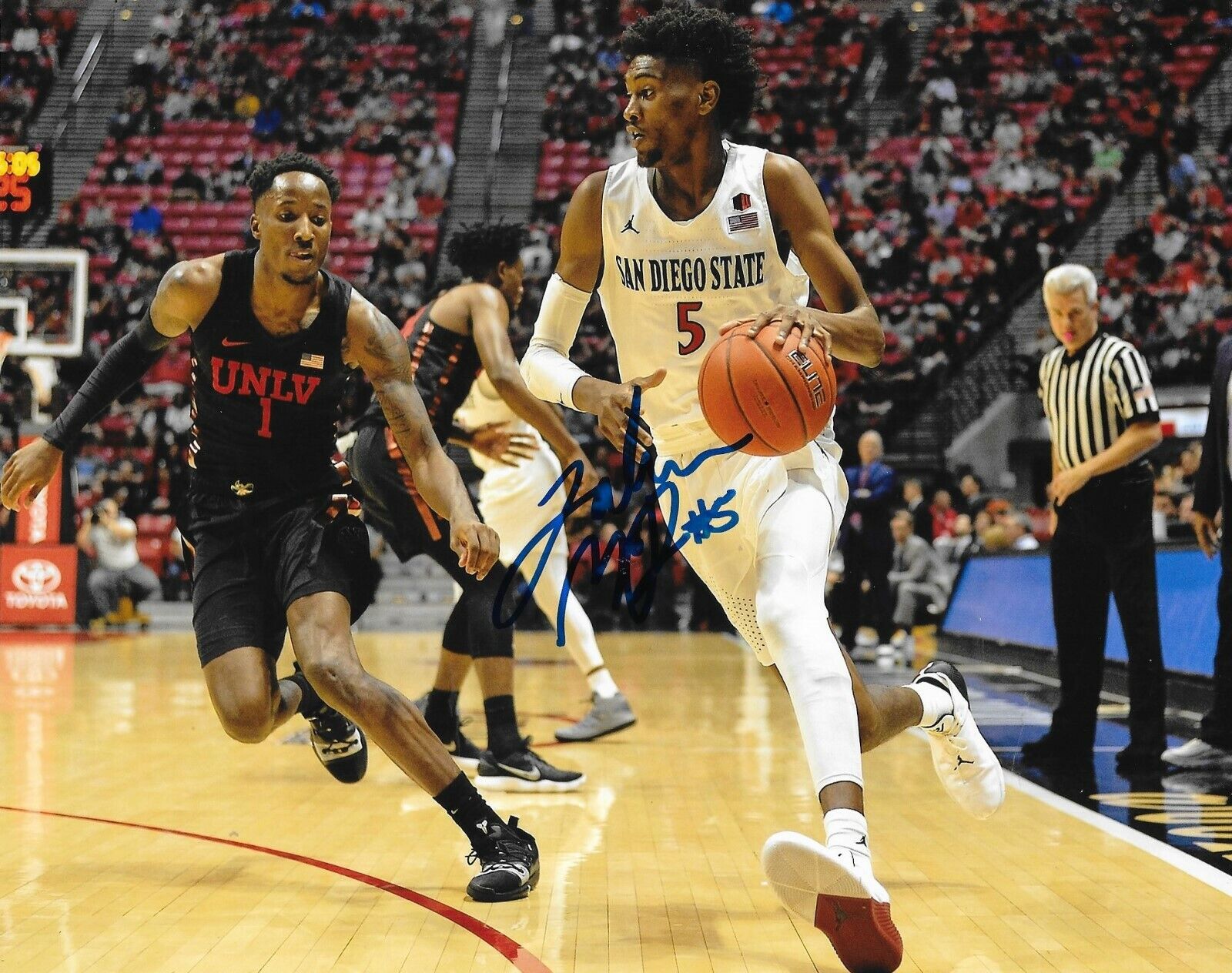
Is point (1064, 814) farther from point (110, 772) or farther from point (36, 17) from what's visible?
point (36, 17)

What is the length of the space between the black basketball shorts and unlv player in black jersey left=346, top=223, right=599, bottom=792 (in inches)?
49.9

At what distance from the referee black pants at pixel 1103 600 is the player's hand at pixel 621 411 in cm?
294

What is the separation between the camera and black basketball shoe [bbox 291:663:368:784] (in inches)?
163

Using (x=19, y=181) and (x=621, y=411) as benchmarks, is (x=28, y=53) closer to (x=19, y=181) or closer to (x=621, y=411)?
(x=19, y=181)

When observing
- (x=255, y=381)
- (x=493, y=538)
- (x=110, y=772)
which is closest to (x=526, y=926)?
(x=493, y=538)

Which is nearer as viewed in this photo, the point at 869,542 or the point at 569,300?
the point at 569,300

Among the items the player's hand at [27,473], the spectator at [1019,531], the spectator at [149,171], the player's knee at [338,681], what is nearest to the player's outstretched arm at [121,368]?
the player's hand at [27,473]

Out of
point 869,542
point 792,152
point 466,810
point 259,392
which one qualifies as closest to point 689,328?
point 259,392

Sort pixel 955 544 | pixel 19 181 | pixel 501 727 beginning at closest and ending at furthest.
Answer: pixel 501 727 < pixel 19 181 < pixel 955 544

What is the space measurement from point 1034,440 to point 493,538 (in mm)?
13776

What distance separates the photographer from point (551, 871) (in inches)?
144

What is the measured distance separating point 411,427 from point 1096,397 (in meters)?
3.12

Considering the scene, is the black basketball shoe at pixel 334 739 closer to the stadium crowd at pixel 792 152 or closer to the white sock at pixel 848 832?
the white sock at pixel 848 832

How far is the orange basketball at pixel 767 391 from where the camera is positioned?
2947 millimetres
